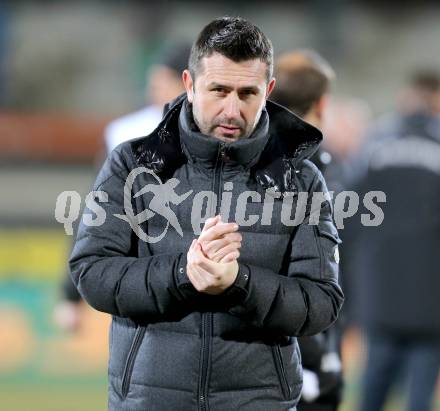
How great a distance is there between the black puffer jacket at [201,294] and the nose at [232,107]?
0.23ft

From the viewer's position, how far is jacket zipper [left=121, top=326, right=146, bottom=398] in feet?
8.55

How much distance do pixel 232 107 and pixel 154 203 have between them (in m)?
0.30

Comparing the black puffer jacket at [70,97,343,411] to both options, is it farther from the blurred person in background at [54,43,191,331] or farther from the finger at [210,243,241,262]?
the blurred person in background at [54,43,191,331]

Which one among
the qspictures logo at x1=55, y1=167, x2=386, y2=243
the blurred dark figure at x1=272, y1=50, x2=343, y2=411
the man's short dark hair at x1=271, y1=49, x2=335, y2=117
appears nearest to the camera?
the qspictures logo at x1=55, y1=167, x2=386, y2=243

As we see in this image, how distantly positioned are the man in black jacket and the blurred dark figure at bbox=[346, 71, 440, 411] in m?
2.97

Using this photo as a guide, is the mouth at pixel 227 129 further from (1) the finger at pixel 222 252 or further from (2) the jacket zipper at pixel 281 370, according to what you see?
(2) the jacket zipper at pixel 281 370

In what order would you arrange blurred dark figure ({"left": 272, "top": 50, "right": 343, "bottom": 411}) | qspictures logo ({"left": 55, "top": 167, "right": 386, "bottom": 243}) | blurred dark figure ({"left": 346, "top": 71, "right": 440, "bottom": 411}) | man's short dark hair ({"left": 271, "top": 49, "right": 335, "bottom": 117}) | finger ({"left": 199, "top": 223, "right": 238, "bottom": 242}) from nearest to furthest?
finger ({"left": 199, "top": 223, "right": 238, "bottom": 242}) → qspictures logo ({"left": 55, "top": 167, "right": 386, "bottom": 243}) → blurred dark figure ({"left": 272, "top": 50, "right": 343, "bottom": 411}) → man's short dark hair ({"left": 271, "top": 49, "right": 335, "bottom": 117}) → blurred dark figure ({"left": 346, "top": 71, "right": 440, "bottom": 411})

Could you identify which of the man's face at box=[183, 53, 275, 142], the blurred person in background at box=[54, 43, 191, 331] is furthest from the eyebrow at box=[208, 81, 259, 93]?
the blurred person in background at box=[54, 43, 191, 331]

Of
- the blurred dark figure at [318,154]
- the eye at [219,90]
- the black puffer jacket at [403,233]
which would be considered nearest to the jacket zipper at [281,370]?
the eye at [219,90]

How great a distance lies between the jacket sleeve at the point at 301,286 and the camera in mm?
2514

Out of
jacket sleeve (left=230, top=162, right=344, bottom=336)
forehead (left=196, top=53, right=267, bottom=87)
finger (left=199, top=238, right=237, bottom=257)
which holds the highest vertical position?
forehead (left=196, top=53, right=267, bottom=87)

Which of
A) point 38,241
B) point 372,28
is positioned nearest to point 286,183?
point 38,241

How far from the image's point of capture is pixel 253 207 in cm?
264

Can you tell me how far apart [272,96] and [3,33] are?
7.15m
